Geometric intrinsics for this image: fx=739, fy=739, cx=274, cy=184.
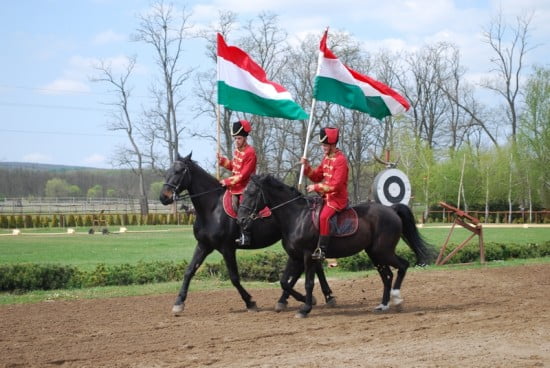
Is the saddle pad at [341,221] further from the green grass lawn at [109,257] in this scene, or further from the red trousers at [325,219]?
the green grass lawn at [109,257]

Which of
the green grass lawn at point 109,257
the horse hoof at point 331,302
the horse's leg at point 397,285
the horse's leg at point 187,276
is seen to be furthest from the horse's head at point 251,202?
the green grass lawn at point 109,257

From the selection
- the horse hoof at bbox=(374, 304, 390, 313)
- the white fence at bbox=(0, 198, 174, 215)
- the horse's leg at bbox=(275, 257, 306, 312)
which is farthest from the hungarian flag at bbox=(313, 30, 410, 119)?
the white fence at bbox=(0, 198, 174, 215)

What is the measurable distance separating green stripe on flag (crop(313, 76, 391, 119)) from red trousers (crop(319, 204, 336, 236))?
8.90 feet

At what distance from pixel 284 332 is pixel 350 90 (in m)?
5.26

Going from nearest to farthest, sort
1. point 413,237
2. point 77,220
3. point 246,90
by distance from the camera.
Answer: point 413,237 → point 246,90 → point 77,220

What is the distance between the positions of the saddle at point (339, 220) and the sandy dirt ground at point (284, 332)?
1.21 metres

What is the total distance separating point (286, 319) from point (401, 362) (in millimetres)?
3219

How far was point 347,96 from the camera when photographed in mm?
13023

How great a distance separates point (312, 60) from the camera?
53031 millimetres

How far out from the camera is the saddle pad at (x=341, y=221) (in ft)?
35.1

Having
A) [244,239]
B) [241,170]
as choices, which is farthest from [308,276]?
[241,170]

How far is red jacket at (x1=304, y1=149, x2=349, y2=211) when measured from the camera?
34.6ft

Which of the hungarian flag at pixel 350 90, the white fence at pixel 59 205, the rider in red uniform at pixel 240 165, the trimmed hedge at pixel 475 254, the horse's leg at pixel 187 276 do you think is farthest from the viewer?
the white fence at pixel 59 205

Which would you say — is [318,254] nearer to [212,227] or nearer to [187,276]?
[212,227]
